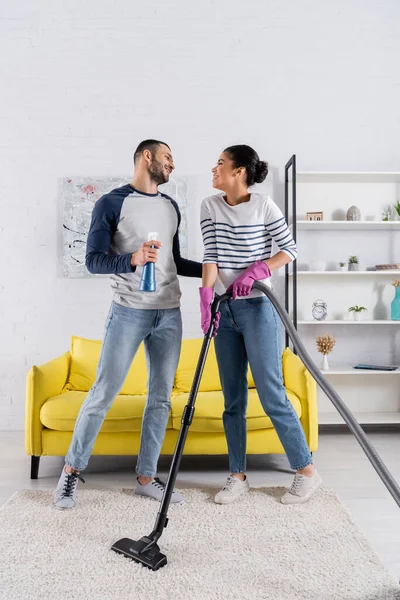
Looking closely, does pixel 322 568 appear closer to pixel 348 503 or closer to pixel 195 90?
pixel 348 503

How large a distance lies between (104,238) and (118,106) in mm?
1908

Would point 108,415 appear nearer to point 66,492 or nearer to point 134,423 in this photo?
point 134,423

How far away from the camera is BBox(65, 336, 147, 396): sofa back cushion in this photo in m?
3.28

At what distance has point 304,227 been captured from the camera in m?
3.88

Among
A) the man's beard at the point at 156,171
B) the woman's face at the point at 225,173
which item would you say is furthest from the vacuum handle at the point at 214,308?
the man's beard at the point at 156,171

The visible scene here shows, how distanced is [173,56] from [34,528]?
10.2 ft

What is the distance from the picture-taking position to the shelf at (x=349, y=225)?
3.73 metres

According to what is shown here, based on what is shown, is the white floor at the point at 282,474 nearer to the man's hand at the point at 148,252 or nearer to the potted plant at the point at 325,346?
the potted plant at the point at 325,346

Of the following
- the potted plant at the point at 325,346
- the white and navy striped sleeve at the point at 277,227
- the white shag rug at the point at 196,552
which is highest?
the white and navy striped sleeve at the point at 277,227

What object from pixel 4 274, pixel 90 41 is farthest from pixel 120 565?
pixel 90 41

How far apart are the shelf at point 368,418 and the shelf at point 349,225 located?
123 cm

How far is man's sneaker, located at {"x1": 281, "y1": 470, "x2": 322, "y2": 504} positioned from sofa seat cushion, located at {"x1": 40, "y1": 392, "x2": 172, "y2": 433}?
2.18ft

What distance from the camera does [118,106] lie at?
3949 mm

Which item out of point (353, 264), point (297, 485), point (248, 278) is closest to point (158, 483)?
point (297, 485)
